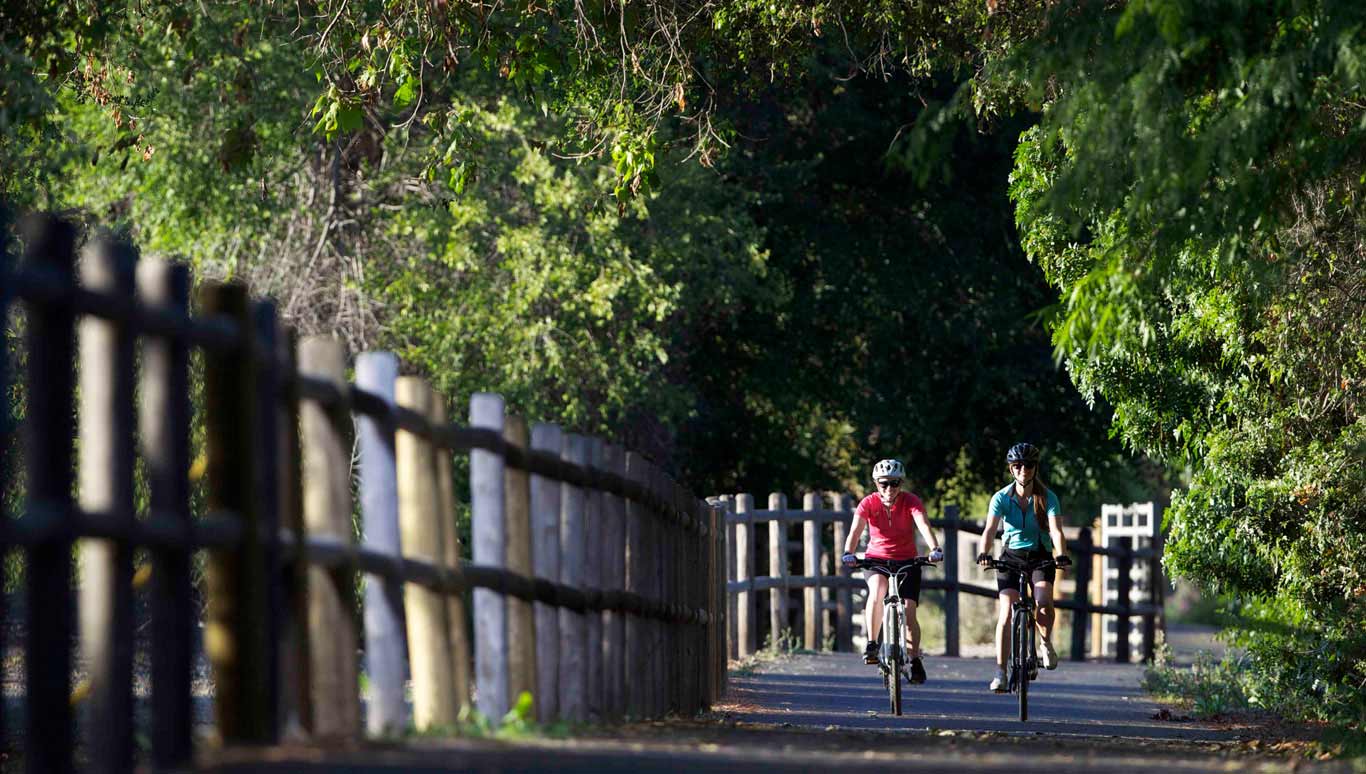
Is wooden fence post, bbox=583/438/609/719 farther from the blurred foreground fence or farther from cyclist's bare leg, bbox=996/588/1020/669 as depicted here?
cyclist's bare leg, bbox=996/588/1020/669

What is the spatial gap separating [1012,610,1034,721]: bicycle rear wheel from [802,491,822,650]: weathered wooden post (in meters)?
9.96

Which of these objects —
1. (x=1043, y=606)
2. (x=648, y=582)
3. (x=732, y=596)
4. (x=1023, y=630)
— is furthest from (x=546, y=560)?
(x=732, y=596)

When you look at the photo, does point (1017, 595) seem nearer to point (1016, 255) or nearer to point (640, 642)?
point (640, 642)

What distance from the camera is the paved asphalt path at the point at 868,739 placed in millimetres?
6135

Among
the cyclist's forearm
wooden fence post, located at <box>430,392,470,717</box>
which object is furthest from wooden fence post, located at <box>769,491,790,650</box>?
wooden fence post, located at <box>430,392,470,717</box>

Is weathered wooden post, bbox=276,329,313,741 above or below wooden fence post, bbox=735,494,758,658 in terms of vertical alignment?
above

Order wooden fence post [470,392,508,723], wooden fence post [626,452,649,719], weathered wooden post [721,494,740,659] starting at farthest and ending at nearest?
weathered wooden post [721,494,740,659] → wooden fence post [626,452,649,719] → wooden fence post [470,392,508,723]

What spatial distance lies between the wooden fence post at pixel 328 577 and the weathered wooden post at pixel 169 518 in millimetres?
535

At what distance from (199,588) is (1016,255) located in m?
14.5

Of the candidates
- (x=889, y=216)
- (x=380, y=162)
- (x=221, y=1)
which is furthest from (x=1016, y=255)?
(x=221, y=1)

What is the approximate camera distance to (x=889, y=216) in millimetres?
29109

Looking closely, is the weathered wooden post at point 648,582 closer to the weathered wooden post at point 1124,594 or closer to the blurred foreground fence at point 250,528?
the blurred foreground fence at point 250,528

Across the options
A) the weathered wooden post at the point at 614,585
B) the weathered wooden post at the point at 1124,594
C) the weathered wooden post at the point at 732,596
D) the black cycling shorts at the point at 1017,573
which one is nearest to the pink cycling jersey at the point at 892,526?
the black cycling shorts at the point at 1017,573

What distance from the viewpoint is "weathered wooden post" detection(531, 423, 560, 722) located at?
8.86 metres
